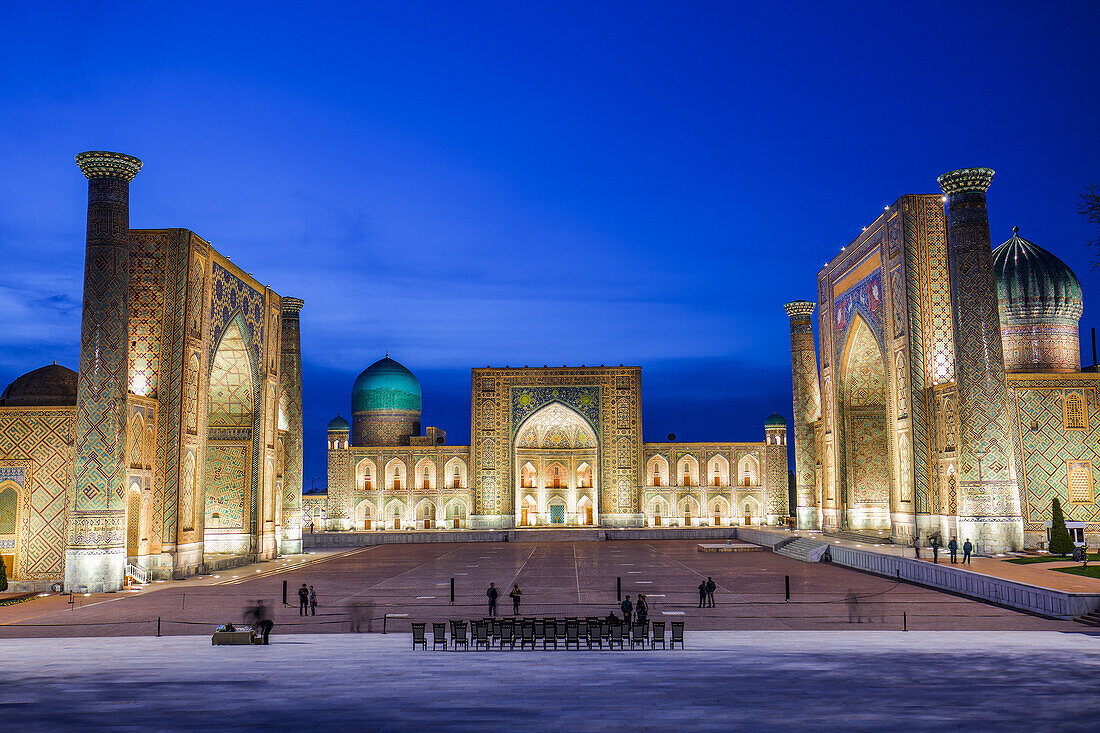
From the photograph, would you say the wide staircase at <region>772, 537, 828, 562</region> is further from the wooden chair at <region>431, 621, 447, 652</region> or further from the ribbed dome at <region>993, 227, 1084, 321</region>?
the wooden chair at <region>431, 621, 447, 652</region>

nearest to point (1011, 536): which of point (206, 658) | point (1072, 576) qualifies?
point (1072, 576)

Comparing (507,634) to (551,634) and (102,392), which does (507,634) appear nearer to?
(551,634)

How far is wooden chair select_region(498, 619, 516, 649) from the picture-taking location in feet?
40.1

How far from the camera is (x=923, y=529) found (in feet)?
86.1

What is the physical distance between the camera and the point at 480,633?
12398mm

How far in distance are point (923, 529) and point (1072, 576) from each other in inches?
326

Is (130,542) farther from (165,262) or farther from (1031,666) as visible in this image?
(1031,666)

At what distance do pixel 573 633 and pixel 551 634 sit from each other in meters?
0.41

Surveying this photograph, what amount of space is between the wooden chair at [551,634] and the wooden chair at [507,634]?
0.43m

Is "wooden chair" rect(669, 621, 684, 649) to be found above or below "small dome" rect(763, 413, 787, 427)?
below

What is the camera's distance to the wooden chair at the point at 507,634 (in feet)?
40.1

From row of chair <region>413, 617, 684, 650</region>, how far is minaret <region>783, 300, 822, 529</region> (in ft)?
90.3

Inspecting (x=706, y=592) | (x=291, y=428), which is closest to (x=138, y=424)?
(x=291, y=428)

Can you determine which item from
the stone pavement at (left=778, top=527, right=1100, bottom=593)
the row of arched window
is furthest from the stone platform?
the row of arched window
